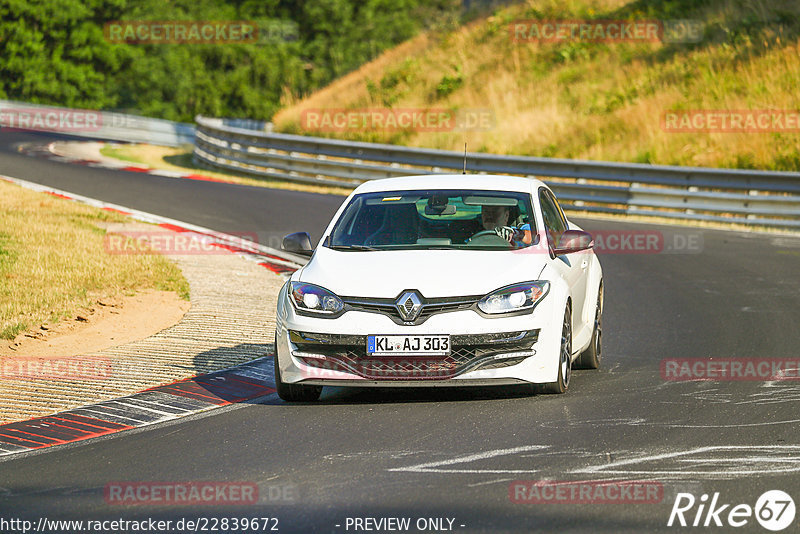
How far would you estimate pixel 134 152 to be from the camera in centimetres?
3875

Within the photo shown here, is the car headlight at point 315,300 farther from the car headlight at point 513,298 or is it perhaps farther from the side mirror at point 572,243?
the side mirror at point 572,243

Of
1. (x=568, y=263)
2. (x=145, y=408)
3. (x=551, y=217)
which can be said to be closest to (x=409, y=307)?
(x=568, y=263)

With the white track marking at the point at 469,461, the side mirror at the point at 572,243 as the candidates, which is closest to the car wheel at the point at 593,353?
the side mirror at the point at 572,243

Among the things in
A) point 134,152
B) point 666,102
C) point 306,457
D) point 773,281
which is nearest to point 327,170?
point 666,102

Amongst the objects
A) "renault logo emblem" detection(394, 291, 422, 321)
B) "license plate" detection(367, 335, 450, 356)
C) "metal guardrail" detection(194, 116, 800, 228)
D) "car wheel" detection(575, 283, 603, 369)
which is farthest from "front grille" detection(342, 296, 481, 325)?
"metal guardrail" detection(194, 116, 800, 228)

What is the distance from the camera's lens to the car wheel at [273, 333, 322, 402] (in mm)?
8578

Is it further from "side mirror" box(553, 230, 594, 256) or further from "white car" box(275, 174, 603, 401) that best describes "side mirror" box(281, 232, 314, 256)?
"side mirror" box(553, 230, 594, 256)

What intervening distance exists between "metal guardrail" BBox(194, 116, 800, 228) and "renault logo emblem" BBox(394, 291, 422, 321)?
49.9 ft

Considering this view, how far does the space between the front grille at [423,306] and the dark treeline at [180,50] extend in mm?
47651

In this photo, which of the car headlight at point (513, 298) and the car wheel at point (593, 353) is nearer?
the car headlight at point (513, 298)

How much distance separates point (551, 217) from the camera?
9.87 metres

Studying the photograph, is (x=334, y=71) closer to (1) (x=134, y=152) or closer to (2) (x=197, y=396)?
(1) (x=134, y=152)

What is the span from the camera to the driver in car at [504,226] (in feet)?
30.0

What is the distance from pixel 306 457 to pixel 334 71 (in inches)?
2210
